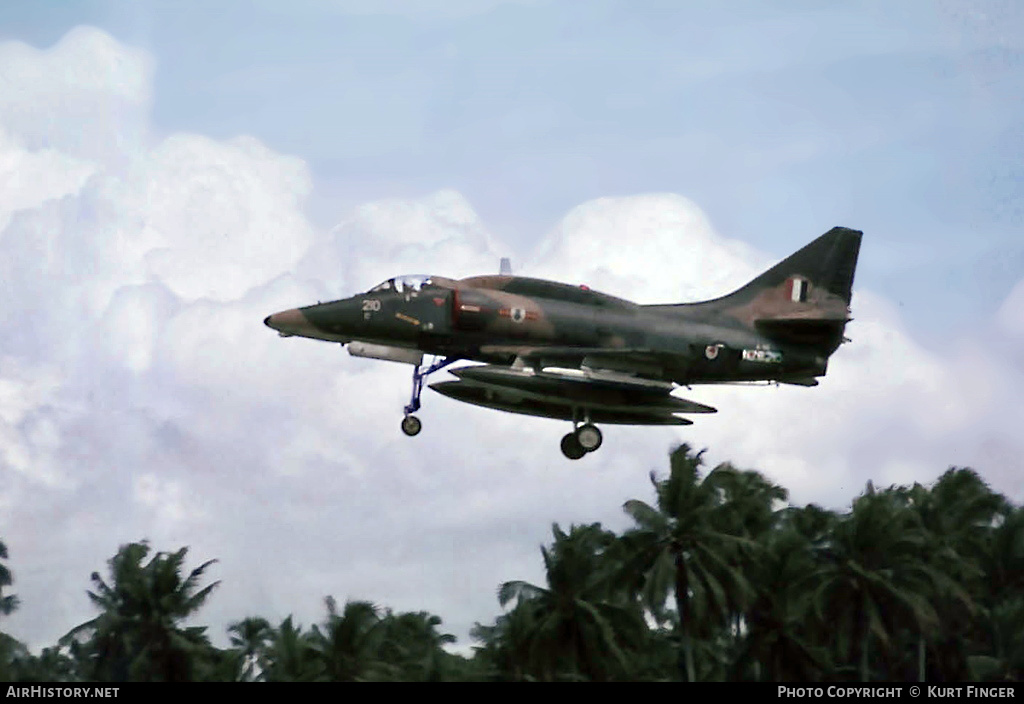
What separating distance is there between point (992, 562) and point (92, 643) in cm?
4886

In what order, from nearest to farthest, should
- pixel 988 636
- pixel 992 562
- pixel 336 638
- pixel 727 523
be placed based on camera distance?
pixel 336 638 < pixel 727 523 < pixel 988 636 < pixel 992 562

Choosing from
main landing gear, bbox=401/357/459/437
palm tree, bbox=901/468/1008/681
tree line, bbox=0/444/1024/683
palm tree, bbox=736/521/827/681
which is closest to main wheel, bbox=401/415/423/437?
main landing gear, bbox=401/357/459/437

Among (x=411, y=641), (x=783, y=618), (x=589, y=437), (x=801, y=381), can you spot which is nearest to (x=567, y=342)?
(x=589, y=437)

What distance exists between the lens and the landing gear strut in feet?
159

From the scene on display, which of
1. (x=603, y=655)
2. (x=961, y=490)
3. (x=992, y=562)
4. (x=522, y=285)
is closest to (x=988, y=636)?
(x=992, y=562)

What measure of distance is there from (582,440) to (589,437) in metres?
0.21

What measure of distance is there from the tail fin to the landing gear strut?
4.30m

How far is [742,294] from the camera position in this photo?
5122cm

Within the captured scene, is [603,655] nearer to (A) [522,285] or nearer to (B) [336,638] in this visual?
(B) [336,638]

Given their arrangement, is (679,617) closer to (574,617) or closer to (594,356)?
(574,617)

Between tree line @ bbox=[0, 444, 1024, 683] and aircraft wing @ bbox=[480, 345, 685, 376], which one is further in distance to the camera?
tree line @ bbox=[0, 444, 1024, 683]

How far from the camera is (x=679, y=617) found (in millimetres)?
78562

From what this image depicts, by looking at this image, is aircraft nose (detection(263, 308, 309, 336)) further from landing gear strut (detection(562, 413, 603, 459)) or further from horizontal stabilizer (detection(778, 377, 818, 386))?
horizontal stabilizer (detection(778, 377, 818, 386))

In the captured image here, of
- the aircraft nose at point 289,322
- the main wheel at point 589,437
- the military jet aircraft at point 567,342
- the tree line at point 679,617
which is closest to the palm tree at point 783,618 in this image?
the tree line at point 679,617
